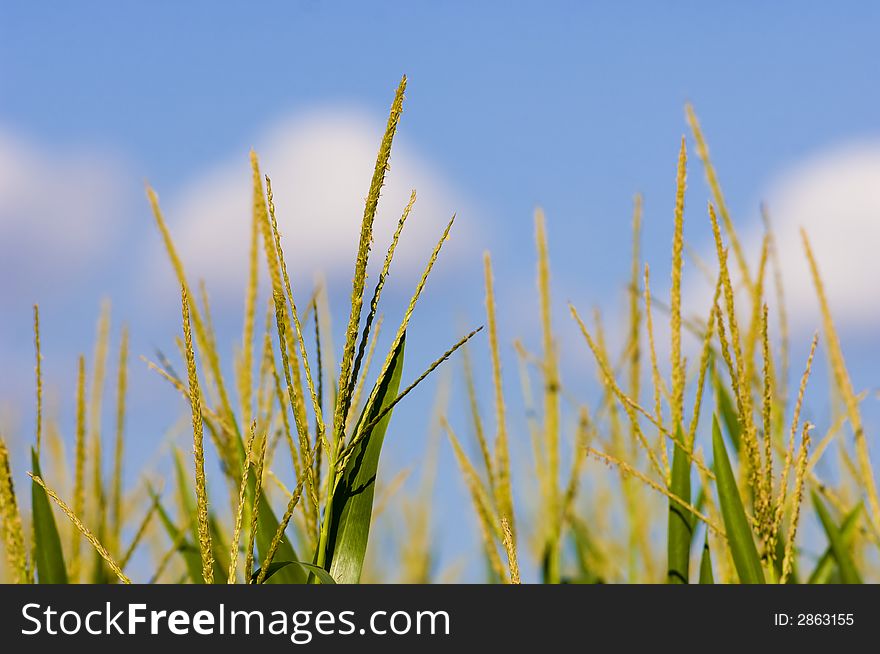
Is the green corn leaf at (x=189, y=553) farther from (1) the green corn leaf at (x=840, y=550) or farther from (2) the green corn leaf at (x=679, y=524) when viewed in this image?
(1) the green corn leaf at (x=840, y=550)

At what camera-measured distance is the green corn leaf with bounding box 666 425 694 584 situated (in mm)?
1225

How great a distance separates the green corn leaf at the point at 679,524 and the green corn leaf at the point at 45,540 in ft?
2.86

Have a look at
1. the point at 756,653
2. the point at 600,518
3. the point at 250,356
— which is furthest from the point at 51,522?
the point at 600,518

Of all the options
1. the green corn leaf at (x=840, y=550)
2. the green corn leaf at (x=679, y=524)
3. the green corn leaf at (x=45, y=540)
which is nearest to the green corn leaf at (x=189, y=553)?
the green corn leaf at (x=45, y=540)

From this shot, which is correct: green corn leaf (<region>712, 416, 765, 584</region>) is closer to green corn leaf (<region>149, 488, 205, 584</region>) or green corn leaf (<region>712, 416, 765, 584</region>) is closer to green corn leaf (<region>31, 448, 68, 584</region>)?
green corn leaf (<region>149, 488, 205, 584</region>)

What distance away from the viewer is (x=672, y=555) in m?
1.29

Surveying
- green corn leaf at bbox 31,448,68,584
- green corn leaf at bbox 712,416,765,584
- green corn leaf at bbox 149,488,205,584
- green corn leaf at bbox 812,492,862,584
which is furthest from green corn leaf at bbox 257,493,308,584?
green corn leaf at bbox 812,492,862,584

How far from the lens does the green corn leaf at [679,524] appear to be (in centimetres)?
122

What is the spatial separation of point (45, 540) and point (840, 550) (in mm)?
1224

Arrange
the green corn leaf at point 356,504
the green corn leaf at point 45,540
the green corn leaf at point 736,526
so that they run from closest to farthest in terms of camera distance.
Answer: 1. the green corn leaf at point 356,504
2. the green corn leaf at point 736,526
3. the green corn leaf at point 45,540

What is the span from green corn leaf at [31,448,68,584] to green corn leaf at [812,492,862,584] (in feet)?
3.87

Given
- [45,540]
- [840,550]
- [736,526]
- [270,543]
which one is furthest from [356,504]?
[840,550]

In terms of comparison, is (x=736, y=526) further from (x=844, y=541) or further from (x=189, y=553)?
(x=189, y=553)

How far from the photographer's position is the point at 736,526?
114 cm
